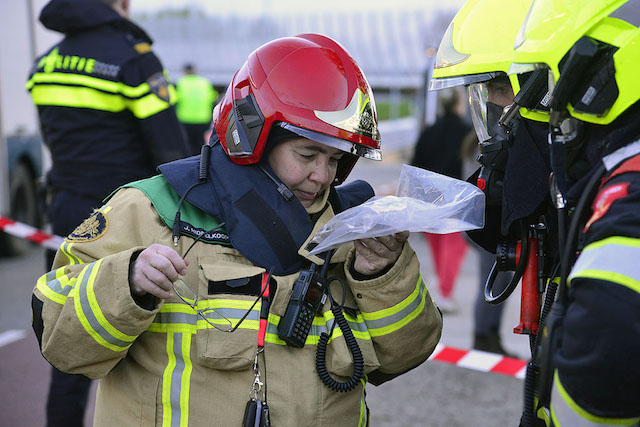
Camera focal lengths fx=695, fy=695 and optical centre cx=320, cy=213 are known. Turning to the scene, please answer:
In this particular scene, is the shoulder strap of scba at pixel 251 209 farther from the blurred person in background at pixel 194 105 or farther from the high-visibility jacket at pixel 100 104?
the blurred person in background at pixel 194 105

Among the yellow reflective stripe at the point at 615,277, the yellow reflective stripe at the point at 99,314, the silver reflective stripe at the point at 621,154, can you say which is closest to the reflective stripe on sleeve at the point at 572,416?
the yellow reflective stripe at the point at 615,277

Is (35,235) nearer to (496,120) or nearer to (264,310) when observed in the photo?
(264,310)

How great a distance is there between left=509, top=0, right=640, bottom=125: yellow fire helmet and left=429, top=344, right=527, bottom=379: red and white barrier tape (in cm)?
205

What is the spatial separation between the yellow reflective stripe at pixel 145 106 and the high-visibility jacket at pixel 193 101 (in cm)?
869

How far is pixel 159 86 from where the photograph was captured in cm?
345

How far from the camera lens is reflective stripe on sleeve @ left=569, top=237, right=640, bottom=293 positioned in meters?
1.15

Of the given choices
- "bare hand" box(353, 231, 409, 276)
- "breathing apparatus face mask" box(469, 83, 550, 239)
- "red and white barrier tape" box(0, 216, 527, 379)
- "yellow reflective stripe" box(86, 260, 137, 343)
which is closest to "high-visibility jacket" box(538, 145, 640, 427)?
"breathing apparatus face mask" box(469, 83, 550, 239)

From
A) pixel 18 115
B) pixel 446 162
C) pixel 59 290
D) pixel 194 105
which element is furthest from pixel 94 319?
pixel 194 105

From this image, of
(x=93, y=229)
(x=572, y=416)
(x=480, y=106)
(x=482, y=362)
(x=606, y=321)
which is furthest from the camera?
(x=482, y=362)

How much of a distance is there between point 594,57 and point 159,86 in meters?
2.51

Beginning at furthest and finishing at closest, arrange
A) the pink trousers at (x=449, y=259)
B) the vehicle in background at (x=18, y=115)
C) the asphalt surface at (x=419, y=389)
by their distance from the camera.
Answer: the vehicle in background at (x=18, y=115) < the pink trousers at (x=449, y=259) < the asphalt surface at (x=419, y=389)

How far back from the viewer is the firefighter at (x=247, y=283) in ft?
5.76

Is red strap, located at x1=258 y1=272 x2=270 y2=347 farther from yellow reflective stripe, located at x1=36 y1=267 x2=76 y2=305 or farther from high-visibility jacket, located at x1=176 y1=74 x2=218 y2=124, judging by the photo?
high-visibility jacket, located at x1=176 y1=74 x2=218 y2=124

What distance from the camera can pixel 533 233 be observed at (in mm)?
1898
